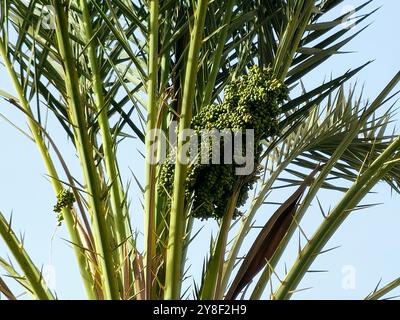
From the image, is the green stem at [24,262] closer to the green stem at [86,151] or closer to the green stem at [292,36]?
the green stem at [86,151]

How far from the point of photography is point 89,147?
301cm

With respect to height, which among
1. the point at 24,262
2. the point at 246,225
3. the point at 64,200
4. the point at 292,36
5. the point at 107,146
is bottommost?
the point at 24,262

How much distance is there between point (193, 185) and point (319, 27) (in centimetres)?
143

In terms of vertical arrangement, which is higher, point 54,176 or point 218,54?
point 218,54

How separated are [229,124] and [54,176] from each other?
935mm

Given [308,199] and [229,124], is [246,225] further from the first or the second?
[229,124]

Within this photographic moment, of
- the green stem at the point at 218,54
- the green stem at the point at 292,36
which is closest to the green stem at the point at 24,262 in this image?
the green stem at the point at 218,54

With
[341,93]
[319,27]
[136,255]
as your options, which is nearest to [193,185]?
[136,255]

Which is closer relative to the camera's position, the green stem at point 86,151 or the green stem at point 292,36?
the green stem at point 86,151

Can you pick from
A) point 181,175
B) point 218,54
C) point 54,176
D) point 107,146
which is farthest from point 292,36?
point 54,176

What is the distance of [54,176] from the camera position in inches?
149

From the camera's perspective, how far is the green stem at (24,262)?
3229mm

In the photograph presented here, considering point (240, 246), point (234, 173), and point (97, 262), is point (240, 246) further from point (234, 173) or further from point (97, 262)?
point (97, 262)

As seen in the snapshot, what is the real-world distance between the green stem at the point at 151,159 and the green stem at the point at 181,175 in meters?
0.15
